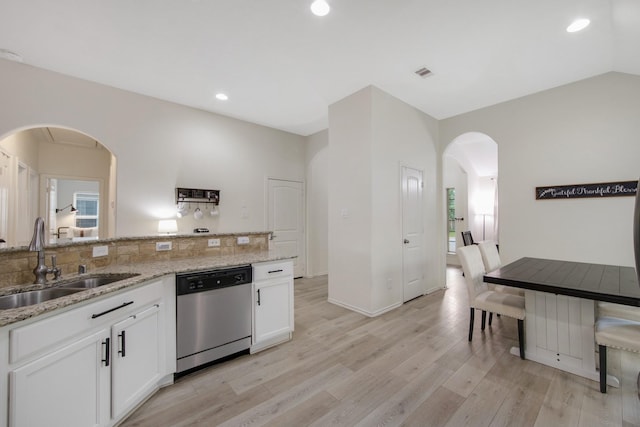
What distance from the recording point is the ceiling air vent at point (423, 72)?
2996 mm

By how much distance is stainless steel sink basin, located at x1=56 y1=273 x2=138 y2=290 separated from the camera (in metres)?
1.76

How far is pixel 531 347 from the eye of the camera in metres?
2.32

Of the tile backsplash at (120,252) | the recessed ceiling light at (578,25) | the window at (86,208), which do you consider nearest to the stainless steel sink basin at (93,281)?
the tile backsplash at (120,252)

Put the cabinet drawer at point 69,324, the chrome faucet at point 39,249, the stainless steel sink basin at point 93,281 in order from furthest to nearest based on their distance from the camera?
the stainless steel sink basin at point 93,281, the chrome faucet at point 39,249, the cabinet drawer at point 69,324

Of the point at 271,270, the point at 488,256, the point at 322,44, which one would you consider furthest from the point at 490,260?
the point at 322,44

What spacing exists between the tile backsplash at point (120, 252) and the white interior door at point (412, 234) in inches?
82.0

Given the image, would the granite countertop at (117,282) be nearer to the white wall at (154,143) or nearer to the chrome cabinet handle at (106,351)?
the chrome cabinet handle at (106,351)

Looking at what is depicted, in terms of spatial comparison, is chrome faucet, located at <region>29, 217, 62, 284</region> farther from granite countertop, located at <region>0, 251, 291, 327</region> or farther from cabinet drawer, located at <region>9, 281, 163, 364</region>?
cabinet drawer, located at <region>9, 281, 163, 364</region>

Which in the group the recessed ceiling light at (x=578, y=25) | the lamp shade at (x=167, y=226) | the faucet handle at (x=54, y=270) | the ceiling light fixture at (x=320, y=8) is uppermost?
the ceiling light fixture at (x=320, y=8)

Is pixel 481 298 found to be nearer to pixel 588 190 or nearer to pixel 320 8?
pixel 588 190

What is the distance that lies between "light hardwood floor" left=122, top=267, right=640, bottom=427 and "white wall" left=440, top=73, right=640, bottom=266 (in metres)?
1.38

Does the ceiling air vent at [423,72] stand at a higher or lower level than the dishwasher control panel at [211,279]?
higher

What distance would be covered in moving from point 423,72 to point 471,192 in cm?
449

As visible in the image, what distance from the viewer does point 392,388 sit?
1.95 metres
